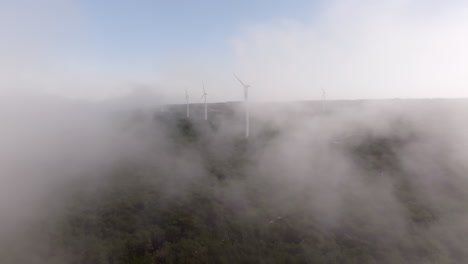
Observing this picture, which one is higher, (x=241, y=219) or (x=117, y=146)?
(x=117, y=146)

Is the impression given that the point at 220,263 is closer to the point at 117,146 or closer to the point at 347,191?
the point at 347,191

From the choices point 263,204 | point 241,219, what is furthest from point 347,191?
point 241,219

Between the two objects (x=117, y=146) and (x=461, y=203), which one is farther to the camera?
(x=117, y=146)

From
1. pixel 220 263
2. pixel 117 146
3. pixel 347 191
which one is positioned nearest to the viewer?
pixel 220 263

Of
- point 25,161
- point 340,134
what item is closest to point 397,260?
point 340,134

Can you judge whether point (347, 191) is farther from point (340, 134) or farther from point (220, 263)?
point (340, 134)

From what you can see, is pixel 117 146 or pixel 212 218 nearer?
pixel 212 218

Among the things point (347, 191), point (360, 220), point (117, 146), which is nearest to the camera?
point (360, 220)

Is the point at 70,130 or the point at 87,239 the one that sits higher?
the point at 70,130

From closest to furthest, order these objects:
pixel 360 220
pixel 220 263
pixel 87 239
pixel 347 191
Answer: pixel 220 263 < pixel 87 239 < pixel 360 220 < pixel 347 191
